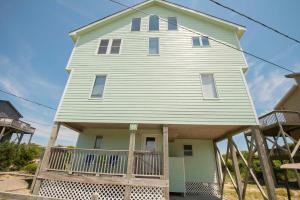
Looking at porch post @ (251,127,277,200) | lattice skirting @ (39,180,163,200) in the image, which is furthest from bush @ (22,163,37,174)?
porch post @ (251,127,277,200)

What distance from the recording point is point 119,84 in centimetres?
941

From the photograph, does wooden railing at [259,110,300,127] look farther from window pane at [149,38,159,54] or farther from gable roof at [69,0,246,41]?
window pane at [149,38,159,54]

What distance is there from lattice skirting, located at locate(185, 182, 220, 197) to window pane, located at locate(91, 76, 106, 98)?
8.34m

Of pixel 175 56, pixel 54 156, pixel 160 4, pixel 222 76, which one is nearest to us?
pixel 54 156

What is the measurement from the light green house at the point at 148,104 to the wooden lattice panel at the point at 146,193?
46 millimetres

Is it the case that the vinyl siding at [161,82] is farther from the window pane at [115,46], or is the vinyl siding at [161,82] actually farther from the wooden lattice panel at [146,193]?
the wooden lattice panel at [146,193]

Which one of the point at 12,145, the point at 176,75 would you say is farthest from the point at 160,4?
the point at 12,145

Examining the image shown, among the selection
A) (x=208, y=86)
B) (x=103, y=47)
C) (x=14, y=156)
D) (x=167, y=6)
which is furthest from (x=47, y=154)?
(x=167, y=6)

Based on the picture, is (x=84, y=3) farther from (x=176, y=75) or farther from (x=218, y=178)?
(x=218, y=178)

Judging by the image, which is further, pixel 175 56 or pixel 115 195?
pixel 175 56

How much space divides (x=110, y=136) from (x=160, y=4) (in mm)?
10691

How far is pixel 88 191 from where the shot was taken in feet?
24.4

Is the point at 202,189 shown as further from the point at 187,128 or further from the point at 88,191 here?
the point at 88,191

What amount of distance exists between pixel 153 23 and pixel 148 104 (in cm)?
658
